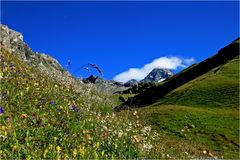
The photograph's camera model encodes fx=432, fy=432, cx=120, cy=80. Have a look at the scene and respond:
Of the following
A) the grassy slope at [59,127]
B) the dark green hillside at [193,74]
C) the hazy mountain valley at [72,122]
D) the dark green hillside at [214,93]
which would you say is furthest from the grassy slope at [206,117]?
the dark green hillside at [193,74]

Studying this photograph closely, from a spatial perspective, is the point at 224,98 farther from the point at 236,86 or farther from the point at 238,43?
the point at 238,43

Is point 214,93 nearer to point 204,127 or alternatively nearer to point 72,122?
point 204,127

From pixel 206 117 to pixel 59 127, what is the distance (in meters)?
49.1

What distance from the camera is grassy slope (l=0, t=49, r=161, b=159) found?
8656 mm

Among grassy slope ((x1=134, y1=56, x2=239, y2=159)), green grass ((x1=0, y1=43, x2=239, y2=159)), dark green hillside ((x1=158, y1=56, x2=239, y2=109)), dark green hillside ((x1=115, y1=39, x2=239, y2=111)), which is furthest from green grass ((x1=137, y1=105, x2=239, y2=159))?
dark green hillside ((x1=115, y1=39, x2=239, y2=111))

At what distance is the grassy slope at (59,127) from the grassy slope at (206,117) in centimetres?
339

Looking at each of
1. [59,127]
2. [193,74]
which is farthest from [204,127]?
[193,74]

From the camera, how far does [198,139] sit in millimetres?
46031

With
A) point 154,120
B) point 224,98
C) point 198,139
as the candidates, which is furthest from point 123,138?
point 224,98

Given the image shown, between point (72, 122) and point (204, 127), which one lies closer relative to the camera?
point (72, 122)

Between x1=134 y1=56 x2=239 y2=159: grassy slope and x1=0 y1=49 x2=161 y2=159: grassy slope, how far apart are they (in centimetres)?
339

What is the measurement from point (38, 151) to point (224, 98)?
68882mm

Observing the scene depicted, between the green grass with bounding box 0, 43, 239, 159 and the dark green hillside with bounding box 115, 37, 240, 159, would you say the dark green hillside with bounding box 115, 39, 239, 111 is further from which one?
the green grass with bounding box 0, 43, 239, 159

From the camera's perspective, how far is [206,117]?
57906 mm
